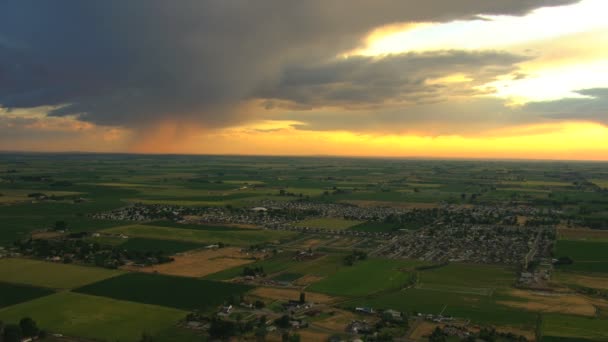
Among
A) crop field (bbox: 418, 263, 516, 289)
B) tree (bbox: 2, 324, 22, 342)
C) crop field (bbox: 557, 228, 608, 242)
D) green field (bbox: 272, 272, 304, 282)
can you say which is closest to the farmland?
green field (bbox: 272, 272, 304, 282)

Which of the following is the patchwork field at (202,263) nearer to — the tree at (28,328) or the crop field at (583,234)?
the tree at (28,328)

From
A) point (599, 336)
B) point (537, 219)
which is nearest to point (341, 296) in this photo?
point (599, 336)

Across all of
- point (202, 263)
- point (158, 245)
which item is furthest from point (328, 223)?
point (202, 263)

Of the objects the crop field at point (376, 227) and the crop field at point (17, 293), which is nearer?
the crop field at point (17, 293)

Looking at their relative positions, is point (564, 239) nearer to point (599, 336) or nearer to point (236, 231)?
Answer: point (599, 336)

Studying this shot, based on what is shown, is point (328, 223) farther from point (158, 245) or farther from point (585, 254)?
point (585, 254)

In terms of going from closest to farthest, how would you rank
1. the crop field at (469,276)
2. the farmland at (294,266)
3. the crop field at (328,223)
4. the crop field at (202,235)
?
the farmland at (294,266) < the crop field at (469,276) < the crop field at (202,235) < the crop field at (328,223)

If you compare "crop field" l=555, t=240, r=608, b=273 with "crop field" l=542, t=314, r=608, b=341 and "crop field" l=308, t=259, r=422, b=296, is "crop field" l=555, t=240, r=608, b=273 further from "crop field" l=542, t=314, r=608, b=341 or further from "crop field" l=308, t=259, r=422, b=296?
"crop field" l=308, t=259, r=422, b=296

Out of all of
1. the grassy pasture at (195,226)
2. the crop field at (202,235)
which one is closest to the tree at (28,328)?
the crop field at (202,235)
